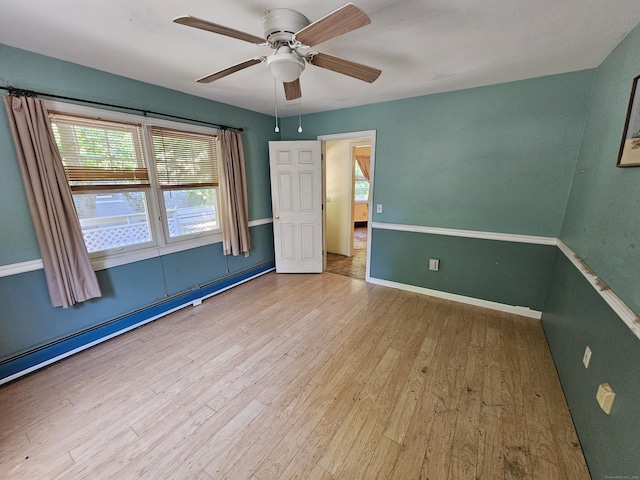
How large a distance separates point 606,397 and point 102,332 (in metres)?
3.60

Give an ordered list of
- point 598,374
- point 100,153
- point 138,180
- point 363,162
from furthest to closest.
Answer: point 363,162 → point 138,180 → point 100,153 → point 598,374

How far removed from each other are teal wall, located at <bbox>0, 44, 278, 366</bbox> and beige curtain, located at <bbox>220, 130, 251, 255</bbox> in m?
0.20

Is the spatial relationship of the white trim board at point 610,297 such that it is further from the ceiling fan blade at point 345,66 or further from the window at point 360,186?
the window at point 360,186

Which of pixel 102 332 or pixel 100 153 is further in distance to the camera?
pixel 102 332

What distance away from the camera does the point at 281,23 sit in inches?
54.9

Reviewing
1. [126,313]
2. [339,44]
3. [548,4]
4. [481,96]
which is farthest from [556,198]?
[126,313]

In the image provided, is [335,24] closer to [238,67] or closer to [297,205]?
[238,67]

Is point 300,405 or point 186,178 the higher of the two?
point 186,178

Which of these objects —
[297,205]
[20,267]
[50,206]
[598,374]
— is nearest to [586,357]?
[598,374]

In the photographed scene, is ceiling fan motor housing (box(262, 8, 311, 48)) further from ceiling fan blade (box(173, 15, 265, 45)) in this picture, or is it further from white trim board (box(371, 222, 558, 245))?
white trim board (box(371, 222, 558, 245))

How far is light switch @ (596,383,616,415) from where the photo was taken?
1.19 m

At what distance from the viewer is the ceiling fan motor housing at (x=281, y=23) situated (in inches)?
54.1

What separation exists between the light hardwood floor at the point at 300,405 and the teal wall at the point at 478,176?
0.61 metres

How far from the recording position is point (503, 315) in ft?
8.95
